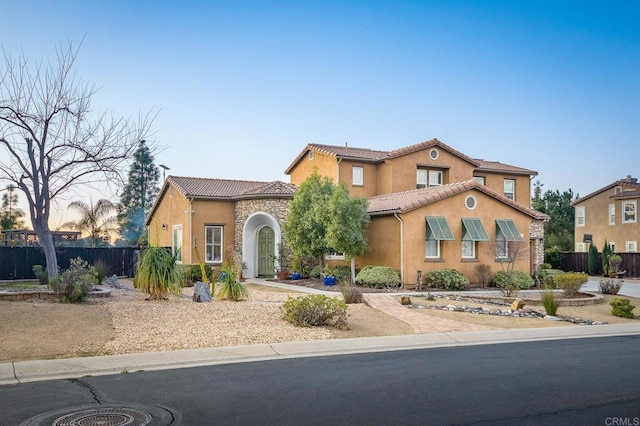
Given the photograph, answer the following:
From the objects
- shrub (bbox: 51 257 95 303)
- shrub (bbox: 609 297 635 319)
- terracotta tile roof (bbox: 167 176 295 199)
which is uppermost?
terracotta tile roof (bbox: 167 176 295 199)

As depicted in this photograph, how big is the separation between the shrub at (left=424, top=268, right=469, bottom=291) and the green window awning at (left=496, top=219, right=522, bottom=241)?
3449 millimetres

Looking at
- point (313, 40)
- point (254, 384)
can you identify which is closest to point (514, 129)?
point (313, 40)

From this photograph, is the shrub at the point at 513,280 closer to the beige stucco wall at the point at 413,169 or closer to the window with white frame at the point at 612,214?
the beige stucco wall at the point at 413,169

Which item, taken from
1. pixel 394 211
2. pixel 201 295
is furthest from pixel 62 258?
pixel 394 211

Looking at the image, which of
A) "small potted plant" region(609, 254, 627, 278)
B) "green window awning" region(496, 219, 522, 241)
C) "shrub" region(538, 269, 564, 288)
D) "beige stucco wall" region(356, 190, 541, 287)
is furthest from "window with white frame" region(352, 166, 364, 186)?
"small potted plant" region(609, 254, 627, 278)

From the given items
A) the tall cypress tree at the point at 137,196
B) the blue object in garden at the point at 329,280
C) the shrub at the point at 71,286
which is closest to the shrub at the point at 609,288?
the blue object in garden at the point at 329,280

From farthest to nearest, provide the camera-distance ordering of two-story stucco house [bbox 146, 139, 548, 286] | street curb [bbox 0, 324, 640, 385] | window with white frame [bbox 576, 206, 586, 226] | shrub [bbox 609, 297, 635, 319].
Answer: window with white frame [bbox 576, 206, 586, 226], two-story stucco house [bbox 146, 139, 548, 286], shrub [bbox 609, 297, 635, 319], street curb [bbox 0, 324, 640, 385]

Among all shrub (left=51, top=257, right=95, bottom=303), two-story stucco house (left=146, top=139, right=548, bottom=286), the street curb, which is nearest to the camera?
the street curb

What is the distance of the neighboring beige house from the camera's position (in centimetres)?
4147

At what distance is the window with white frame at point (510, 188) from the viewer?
115 feet

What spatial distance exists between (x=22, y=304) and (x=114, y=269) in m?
15.5

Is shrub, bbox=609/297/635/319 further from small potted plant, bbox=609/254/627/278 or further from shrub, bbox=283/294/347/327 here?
small potted plant, bbox=609/254/627/278

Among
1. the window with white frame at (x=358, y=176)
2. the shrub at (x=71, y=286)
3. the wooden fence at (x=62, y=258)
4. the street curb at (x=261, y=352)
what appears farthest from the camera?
the window with white frame at (x=358, y=176)

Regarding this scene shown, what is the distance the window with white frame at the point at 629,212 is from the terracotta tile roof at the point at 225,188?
26.6 m
